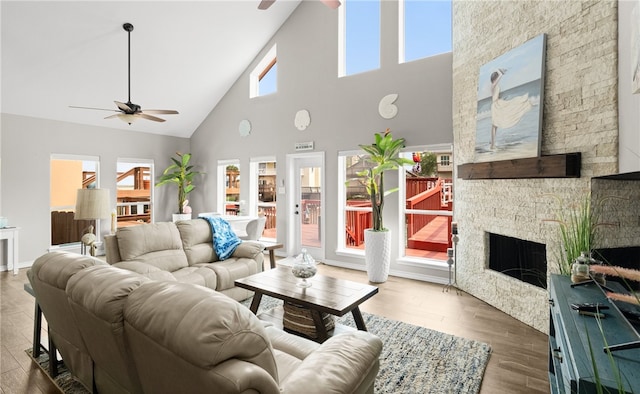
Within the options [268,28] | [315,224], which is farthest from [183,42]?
[315,224]

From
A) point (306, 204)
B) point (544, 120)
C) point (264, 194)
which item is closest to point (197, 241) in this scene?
point (306, 204)

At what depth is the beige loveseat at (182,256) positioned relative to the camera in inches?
128

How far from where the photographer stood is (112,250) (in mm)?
3297

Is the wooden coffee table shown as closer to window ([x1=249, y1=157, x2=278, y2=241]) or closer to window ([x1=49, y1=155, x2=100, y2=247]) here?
window ([x1=249, y1=157, x2=278, y2=241])

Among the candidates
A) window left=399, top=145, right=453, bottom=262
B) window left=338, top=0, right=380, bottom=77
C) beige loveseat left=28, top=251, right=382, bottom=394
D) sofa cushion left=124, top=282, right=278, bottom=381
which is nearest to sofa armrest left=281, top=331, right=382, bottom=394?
beige loveseat left=28, top=251, right=382, bottom=394

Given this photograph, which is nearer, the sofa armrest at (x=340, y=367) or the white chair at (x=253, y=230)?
the sofa armrest at (x=340, y=367)

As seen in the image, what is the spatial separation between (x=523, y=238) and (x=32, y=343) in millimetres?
4505

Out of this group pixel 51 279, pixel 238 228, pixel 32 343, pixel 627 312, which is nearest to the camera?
pixel 627 312

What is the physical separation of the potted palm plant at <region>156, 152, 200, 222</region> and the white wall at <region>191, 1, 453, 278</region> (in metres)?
0.56

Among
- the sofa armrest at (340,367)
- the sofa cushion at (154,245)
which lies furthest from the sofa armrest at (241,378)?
the sofa cushion at (154,245)

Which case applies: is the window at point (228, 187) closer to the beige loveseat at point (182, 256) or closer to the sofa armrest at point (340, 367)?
the beige loveseat at point (182, 256)

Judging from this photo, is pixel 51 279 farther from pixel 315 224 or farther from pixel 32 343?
pixel 315 224

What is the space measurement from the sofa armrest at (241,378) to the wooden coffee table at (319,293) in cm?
132

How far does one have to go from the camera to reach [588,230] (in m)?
2.21
